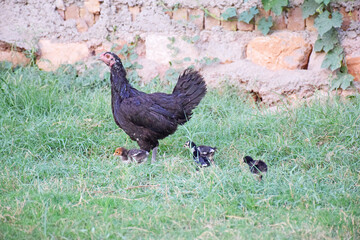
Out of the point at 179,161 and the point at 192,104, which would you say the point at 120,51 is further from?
the point at 179,161

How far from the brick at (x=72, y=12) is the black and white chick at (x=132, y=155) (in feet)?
10.9

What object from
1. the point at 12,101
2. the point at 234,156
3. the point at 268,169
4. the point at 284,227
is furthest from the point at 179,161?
the point at 12,101

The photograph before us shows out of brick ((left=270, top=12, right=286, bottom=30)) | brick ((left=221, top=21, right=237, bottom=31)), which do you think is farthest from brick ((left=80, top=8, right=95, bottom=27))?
brick ((left=270, top=12, right=286, bottom=30))

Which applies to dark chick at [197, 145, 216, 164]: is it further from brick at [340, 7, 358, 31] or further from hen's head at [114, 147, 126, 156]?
brick at [340, 7, 358, 31]

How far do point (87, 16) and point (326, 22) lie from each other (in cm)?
381

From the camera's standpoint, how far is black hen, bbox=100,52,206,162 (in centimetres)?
504

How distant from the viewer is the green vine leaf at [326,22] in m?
6.16

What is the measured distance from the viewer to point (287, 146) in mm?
5129

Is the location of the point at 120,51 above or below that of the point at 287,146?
above

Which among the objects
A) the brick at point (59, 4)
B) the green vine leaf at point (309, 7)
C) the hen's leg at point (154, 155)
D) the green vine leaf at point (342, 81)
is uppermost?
the green vine leaf at point (309, 7)

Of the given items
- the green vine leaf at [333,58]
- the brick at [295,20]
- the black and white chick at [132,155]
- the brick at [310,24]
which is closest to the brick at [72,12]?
the black and white chick at [132,155]

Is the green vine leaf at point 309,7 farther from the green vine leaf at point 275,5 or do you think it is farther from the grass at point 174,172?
the grass at point 174,172

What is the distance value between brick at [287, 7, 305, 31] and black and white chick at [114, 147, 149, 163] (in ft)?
10.7

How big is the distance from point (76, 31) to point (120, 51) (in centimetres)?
84
